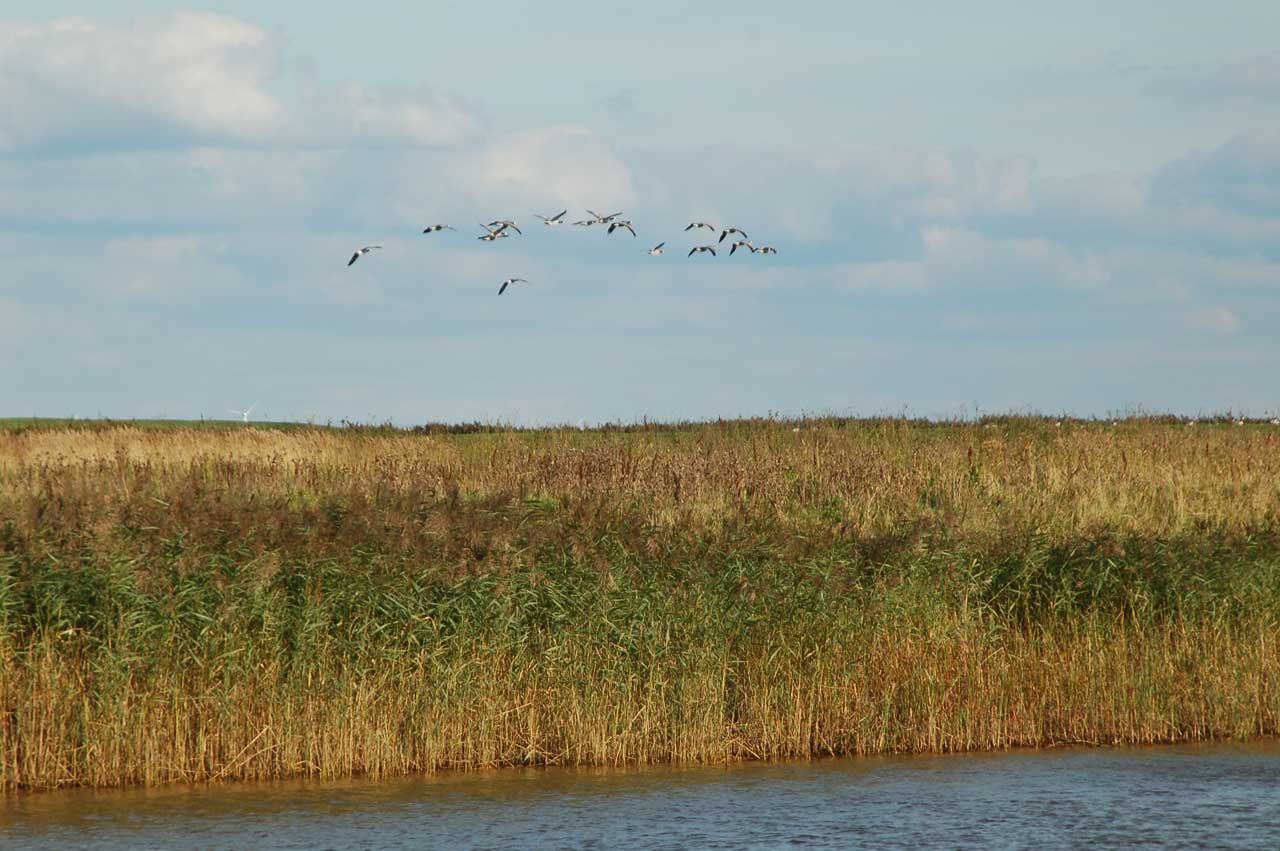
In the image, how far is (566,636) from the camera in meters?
13.4

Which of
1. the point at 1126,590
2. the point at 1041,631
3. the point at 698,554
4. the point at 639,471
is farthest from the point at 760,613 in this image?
the point at 639,471

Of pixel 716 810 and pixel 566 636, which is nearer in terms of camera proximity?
pixel 716 810

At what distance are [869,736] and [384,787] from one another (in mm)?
4691

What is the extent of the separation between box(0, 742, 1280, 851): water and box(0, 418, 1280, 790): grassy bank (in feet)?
1.67

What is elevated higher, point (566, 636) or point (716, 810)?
point (566, 636)

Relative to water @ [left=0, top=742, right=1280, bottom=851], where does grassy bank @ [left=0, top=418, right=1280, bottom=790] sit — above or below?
above

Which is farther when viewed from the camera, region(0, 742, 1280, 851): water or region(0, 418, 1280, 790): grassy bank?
region(0, 418, 1280, 790): grassy bank

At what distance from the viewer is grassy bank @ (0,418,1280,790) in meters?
12.2

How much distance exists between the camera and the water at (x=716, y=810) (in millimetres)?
10117

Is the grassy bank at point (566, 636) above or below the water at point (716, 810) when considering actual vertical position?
above

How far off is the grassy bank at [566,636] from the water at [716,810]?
51 centimetres

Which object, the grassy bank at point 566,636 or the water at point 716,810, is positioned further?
the grassy bank at point 566,636

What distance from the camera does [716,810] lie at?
36.2 ft

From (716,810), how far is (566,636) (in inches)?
113
